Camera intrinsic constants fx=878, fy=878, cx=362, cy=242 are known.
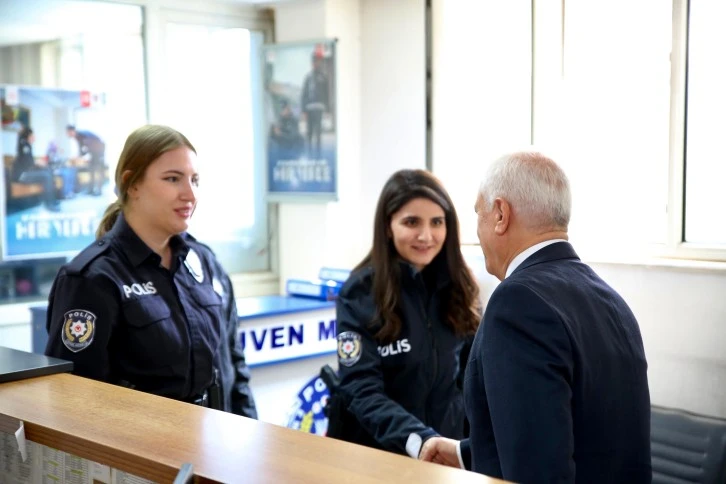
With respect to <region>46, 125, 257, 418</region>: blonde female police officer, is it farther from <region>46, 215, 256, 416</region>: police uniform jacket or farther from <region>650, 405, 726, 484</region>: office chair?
<region>650, 405, 726, 484</region>: office chair

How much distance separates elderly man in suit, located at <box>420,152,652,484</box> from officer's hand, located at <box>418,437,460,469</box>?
392 mm

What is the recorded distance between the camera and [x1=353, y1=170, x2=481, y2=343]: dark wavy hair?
263 cm

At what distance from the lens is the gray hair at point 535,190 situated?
166 centimetres

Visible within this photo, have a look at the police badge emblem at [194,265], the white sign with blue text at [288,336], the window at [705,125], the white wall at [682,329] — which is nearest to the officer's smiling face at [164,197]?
the police badge emblem at [194,265]

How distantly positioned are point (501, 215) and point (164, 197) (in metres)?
0.97

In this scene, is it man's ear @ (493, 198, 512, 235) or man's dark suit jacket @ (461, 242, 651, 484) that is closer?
man's dark suit jacket @ (461, 242, 651, 484)

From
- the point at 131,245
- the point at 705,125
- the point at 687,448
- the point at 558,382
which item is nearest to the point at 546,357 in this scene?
the point at 558,382

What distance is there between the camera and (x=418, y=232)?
2682 mm

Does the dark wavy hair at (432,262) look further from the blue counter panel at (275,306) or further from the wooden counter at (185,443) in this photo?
the blue counter panel at (275,306)

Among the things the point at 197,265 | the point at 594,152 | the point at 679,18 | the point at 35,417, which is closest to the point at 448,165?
the point at 594,152

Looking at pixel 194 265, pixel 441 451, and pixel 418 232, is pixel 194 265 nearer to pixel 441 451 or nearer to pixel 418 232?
pixel 418 232

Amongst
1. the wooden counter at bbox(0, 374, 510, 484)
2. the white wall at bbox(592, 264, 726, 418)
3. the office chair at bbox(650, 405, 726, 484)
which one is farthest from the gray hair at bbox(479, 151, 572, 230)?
the white wall at bbox(592, 264, 726, 418)

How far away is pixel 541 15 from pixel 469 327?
196 centimetres

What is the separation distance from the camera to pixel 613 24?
12.8 feet
